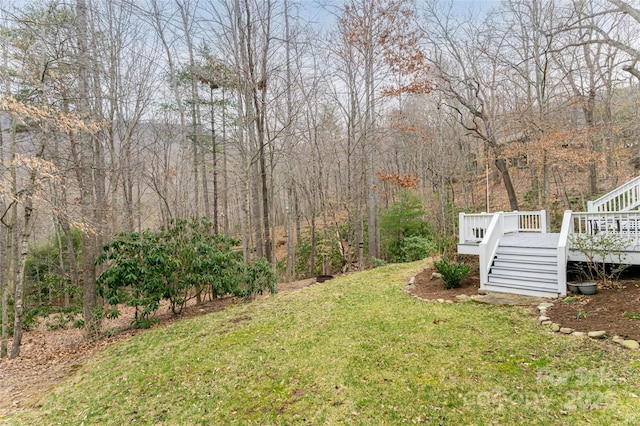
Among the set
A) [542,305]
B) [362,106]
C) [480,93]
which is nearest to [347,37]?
[362,106]

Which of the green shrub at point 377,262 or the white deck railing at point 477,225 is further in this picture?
the green shrub at point 377,262

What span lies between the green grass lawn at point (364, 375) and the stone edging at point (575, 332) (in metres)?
0.13

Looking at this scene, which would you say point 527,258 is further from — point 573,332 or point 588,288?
point 573,332

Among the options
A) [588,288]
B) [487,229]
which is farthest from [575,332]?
[487,229]

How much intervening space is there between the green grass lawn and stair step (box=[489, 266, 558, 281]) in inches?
48.1

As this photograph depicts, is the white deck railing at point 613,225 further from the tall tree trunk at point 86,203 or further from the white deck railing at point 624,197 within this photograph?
the tall tree trunk at point 86,203

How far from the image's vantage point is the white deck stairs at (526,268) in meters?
5.77

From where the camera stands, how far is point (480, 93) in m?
11.4

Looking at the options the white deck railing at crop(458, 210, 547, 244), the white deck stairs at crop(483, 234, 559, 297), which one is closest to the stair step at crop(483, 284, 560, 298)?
the white deck stairs at crop(483, 234, 559, 297)

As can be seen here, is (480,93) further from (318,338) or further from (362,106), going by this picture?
(318,338)

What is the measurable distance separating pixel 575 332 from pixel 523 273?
2.35m

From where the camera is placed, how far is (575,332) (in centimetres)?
400

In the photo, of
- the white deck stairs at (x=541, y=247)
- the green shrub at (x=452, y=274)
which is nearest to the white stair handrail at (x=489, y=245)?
the white deck stairs at (x=541, y=247)

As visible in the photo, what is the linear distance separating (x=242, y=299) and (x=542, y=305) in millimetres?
6190
